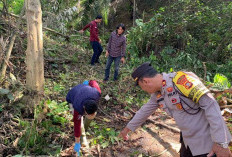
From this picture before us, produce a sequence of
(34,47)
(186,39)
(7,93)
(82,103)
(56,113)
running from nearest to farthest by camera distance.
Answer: (82,103) → (34,47) → (7,93) → (56,113) → (186,39)

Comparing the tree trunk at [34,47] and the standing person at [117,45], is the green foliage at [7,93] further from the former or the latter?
the standing person at [117,45]

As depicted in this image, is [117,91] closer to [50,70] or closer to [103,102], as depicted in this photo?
[103,102]

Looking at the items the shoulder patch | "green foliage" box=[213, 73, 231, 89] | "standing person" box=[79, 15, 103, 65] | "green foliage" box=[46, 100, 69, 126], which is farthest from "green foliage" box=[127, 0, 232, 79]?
the shoulder patch

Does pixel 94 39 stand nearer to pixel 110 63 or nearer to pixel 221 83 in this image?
pixel 110 63

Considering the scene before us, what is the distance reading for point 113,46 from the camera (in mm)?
5738

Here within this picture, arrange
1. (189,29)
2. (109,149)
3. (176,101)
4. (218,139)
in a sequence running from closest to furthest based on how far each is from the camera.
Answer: (218,139), (176,101), (109,149), (189,29)

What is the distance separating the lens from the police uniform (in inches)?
71.1

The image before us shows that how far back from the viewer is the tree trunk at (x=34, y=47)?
3117 millimetres

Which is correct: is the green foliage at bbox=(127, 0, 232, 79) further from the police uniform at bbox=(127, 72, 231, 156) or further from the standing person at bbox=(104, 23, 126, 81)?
the police uniform at bbox=(127, 72, 231, 156)

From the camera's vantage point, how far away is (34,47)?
322cm

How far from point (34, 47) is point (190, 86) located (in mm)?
2442

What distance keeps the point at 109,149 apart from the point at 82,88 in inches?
52.6

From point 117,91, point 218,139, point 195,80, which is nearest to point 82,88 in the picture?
point 195,80

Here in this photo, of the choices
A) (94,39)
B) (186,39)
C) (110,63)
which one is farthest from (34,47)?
(186,39)
